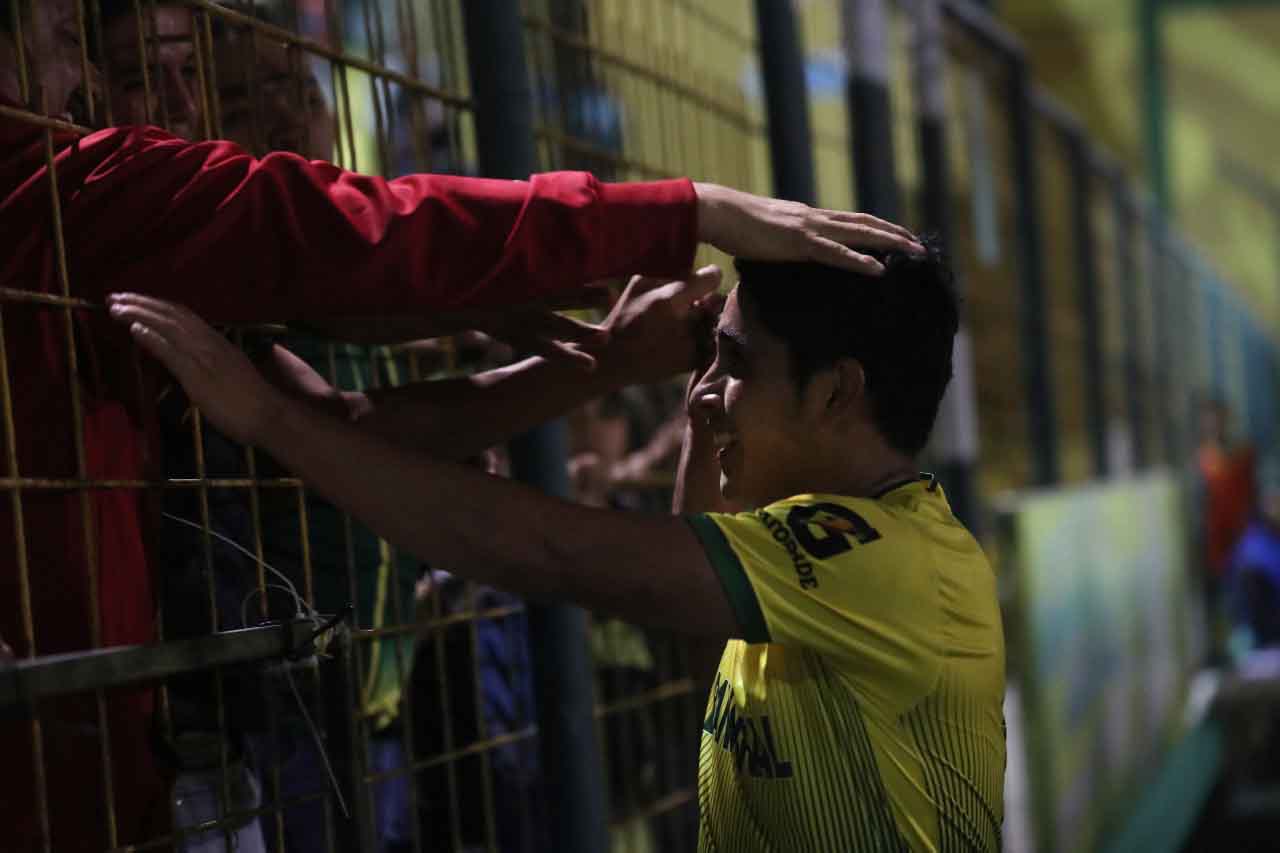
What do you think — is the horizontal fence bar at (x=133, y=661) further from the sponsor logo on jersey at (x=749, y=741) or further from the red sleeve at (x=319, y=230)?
the sponsor logo on jersey at (x=749, y=741)

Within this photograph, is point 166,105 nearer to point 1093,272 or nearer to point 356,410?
point 356,410

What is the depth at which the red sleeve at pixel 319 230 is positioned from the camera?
177 cm

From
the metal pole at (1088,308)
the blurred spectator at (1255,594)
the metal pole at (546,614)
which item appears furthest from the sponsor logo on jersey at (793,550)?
the blurred spectator at (1255,594)

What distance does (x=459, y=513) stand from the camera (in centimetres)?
176

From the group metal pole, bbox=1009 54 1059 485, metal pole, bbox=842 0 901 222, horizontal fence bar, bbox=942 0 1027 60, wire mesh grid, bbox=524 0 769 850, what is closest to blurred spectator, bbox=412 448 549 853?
wire mesh grid, bbox=524 0 769 850

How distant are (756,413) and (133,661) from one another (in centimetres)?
74

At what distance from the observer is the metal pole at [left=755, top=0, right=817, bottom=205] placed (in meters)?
3.39

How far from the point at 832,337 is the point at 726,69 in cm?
181

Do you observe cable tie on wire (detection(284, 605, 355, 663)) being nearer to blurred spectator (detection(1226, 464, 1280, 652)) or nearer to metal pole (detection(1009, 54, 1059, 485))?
metal pole (detection(1009, 54, 1059, 485))

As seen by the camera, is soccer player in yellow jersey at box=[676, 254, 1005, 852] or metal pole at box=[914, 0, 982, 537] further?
metal pole at box=[914, 0, 982, 537]

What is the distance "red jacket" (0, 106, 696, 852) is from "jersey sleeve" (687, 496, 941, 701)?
32 cm

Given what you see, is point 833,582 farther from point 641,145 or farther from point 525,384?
point 641,145

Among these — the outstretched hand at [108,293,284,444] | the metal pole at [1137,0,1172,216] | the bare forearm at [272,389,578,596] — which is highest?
the metal pole at [1137,0,1172,216]

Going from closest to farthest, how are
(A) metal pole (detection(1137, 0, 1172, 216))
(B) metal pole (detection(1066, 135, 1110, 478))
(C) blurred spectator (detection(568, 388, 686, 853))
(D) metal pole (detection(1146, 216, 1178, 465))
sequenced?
(C) blurred spectator (detection(568, 388, 686, 853)), (B) metal pole (detection(1066, 135, 1110, 478)), (D) metal pole (detection(1146, 216, 1178, 465)), (A) metal pole (detection(1137, 0, 1172, 216))
